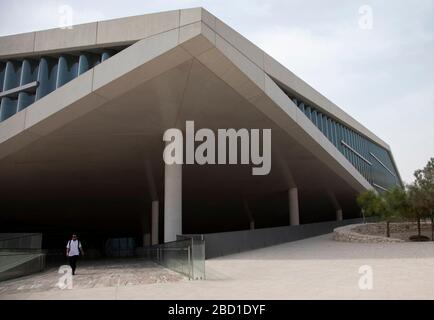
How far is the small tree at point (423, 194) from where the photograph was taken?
68.5 feet

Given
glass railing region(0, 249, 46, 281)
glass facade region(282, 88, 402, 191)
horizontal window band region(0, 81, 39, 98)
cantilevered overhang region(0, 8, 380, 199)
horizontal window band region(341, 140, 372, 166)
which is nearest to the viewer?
glass railing region(0, 249, 46, 281)

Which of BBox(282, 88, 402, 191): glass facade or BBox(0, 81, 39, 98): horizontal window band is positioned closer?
BBox(0, 81, 39, 98): horizontal window band

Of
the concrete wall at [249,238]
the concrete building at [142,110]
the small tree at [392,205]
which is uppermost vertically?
the concrete building at [142,110]

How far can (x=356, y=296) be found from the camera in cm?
646

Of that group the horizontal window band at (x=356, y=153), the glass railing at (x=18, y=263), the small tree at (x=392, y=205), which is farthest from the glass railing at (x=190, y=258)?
the horizontal window band at (x=356, y=153)

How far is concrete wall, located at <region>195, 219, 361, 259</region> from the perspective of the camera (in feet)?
50.8

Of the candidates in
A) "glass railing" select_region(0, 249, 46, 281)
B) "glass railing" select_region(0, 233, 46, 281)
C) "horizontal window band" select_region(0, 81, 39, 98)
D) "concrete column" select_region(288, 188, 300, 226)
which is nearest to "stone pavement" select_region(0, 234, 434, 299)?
"glass railing" select_region(0, 249, 46, 281)

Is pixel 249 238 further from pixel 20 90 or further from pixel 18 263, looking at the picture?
pixel 20 90

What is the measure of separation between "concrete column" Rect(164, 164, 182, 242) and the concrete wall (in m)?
2.01

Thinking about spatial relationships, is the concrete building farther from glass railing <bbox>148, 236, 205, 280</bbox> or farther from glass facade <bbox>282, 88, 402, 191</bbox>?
glass railing <bbox>148, 236, 205, 280</bbox>

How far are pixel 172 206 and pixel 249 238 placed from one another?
13.3 ft

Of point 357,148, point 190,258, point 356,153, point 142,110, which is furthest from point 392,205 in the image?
point 190,258

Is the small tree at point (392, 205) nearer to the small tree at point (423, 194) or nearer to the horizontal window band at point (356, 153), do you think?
the small tree at point (423, 194)

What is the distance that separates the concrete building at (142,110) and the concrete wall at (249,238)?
7.23ft
